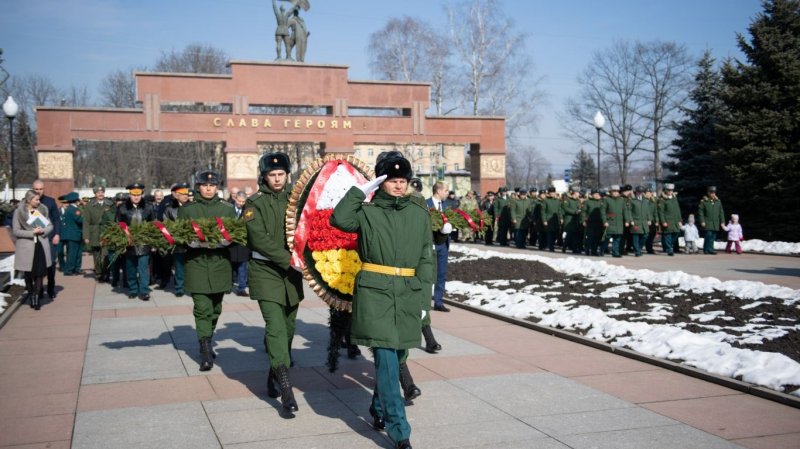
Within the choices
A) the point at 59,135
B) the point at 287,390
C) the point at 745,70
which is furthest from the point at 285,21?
the point at 287,390

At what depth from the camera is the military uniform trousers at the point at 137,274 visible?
1402 cm

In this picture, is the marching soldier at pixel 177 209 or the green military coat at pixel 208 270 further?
the marching soldier at pixel 177 209

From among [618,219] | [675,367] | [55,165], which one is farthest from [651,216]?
[55,165]

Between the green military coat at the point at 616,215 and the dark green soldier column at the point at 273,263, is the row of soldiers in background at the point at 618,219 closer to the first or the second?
the green military coat at the point at 616,215

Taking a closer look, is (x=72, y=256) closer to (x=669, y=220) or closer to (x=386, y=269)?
(x=386, y=269)

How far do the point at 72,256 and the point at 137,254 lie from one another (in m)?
6.30

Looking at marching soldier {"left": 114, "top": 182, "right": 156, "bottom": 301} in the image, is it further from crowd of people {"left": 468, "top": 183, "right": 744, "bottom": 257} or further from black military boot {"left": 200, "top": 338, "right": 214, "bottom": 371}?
crowd of people {"left": 468, "top": 183, "right": 744, "bottom": 257}

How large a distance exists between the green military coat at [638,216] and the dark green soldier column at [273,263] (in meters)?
16.4

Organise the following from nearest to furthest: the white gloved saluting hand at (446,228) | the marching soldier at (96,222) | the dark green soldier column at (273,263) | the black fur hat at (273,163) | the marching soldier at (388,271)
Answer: the marching soldier at (388,271) → the dark green soldier column at (273,263) → the black fur hat at (273,163) → the white gloved saluting hand at (446,228) → the marching soldier at (96,222)

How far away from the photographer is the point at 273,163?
7.14 m

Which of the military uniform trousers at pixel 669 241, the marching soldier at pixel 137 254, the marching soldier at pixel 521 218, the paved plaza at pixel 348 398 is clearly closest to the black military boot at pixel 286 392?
the paved plaza at pixel 348 398

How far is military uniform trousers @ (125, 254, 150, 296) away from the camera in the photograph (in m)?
14.0

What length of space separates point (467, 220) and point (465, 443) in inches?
160

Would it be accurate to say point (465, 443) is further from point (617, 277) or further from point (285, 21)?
point (285, 21)
